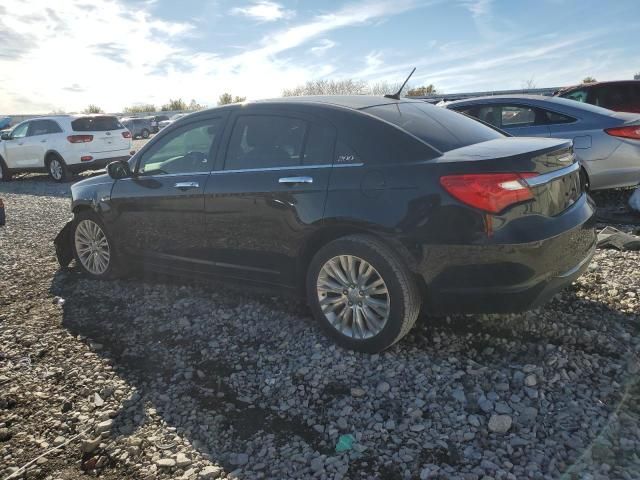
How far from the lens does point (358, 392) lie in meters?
2.94

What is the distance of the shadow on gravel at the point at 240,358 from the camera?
2.63 meters

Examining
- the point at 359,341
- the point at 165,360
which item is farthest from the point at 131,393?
the point at 359,341

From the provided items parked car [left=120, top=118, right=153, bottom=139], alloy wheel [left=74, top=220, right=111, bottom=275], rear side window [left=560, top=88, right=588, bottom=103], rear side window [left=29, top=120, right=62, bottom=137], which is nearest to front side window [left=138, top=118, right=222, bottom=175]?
alloy wheel [left=74, top=220, right=111, bottom=275]

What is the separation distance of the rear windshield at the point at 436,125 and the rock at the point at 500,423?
1581 millimetres

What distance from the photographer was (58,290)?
503 centimetres

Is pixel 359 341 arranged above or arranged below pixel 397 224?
below

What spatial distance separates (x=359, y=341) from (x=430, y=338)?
0.52m

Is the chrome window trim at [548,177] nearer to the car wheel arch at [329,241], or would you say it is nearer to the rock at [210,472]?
the car wheel arch at [329,241]

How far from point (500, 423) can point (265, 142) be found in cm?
246

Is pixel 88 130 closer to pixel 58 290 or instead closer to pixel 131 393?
pixel 58 290

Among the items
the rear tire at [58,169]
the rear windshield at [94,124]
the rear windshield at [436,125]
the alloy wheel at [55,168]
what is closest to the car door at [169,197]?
the rear windshield at [436,125]

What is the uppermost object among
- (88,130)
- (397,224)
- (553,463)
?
(88,130)

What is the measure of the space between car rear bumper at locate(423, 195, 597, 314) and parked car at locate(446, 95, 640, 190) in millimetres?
3697

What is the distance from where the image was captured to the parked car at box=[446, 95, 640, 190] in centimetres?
632
